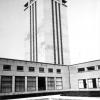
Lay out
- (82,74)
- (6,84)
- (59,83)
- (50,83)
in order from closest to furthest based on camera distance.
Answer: (6,84) < (50,83) < (82,74) < (59,83)

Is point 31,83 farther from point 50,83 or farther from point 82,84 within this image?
point 82,84

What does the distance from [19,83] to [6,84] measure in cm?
322

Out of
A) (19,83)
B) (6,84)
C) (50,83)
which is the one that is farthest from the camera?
(50,83)

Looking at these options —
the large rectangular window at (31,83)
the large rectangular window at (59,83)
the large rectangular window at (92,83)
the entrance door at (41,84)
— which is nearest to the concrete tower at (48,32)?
the large rectangular window at (59,83)

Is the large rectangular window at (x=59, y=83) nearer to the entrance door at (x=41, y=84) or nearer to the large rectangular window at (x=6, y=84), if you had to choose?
the entrance door at (x=41, y=84)

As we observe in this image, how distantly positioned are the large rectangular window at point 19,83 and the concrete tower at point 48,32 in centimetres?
2955

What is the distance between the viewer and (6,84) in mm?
32219

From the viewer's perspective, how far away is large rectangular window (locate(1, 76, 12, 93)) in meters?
31.6

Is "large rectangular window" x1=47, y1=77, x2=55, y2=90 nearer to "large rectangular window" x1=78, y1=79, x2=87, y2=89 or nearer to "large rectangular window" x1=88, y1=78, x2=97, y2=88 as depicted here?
"large rectangular window" x1=78, y1=79, x2=87, y2=89

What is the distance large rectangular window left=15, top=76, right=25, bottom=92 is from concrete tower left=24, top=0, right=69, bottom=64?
1163 inches

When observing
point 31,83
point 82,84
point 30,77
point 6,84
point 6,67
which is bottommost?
point 82,84

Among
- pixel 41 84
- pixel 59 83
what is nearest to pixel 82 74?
pixel 59 83

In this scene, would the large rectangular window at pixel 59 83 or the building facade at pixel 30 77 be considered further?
the large rectangular window at pixel 59 83

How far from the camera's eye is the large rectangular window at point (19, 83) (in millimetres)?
33941
